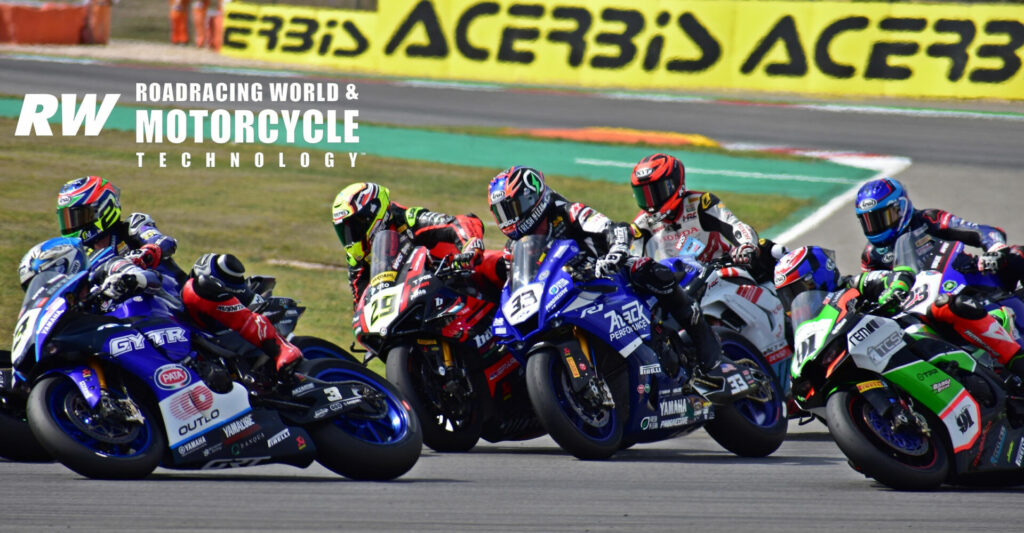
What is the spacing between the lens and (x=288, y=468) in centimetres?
794

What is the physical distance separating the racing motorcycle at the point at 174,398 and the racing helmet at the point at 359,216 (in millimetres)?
2035

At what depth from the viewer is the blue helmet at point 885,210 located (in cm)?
884

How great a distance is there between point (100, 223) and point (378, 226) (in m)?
1.76

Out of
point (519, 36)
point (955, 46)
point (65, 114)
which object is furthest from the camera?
point (519, 36)

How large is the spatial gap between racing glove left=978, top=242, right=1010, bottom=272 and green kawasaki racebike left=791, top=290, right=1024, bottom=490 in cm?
157

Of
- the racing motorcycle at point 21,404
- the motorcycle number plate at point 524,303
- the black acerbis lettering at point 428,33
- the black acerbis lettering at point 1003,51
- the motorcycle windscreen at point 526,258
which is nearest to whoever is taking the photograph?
the racing motorcycle at point 21,404

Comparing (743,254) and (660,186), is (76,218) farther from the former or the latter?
(743,254)

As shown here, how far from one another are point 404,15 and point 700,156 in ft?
31.7

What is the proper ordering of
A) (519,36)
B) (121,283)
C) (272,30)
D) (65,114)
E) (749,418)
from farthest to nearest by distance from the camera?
1. (272,30)
2. (519,36)
3. (65,114)
4. (749,418)
5. (121,283)

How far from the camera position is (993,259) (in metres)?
8.78

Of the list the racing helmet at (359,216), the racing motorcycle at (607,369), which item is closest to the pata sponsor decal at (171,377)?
the racing motorcycle at (607,369)

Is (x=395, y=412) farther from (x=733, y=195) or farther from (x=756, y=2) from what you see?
(x=756, y=2)

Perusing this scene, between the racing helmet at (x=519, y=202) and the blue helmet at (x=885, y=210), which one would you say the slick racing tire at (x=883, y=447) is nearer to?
the blue helmet at (x=885, y=210)

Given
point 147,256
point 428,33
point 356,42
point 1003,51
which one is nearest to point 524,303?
point 147,256
